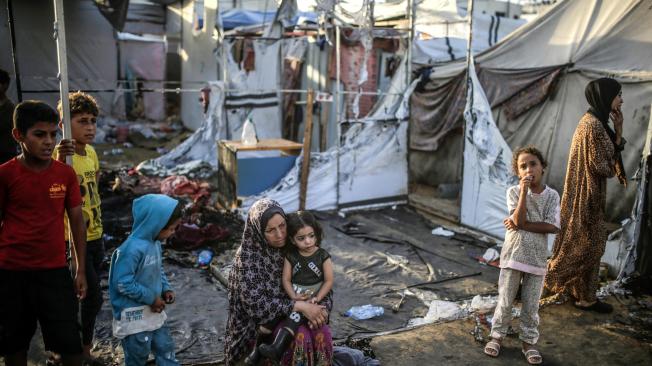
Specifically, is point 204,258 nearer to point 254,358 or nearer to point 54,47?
point 254,358

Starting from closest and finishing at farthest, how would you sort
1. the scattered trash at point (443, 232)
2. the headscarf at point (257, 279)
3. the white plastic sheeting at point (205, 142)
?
the headscarf at point (257, 279) → the scattered trash at point (443, 232) → the white plastic sheeting at point (205, 142)

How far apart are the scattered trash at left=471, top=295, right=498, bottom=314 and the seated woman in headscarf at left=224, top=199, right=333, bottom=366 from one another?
6.71 feet

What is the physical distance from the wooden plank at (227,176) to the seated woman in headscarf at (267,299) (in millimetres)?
4344

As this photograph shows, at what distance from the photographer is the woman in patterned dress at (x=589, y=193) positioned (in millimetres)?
4297

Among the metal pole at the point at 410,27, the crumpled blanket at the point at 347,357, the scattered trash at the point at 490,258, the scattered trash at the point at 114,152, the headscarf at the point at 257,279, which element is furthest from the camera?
the scattered trash at the point at 114,152

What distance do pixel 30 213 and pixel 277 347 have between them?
60.4 inches

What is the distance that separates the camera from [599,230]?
4.40 m

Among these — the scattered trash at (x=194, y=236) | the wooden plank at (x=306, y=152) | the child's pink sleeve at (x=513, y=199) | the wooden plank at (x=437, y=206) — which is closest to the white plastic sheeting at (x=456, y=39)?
the wooden plank at (x=437, y=206)

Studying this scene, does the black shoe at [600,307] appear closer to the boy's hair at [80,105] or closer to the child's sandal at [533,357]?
the child's sandal at [533,357]

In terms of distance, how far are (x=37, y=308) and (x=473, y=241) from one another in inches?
212

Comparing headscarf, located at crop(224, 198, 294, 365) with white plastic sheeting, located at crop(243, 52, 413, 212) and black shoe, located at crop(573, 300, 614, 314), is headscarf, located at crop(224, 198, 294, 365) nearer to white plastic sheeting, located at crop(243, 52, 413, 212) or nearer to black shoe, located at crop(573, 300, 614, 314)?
black shoe, located at crop(573, 300, 614, 314)

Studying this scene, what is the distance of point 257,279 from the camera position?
297cm

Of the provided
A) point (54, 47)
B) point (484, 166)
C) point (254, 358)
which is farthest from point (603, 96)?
point (54, 47)

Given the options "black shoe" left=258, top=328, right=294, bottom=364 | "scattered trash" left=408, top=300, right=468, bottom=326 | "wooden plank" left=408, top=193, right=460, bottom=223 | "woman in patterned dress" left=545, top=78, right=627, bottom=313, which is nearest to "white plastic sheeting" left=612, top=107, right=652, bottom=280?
"woman in patterned dress" left=545, top=78, right=627, bottom=313
